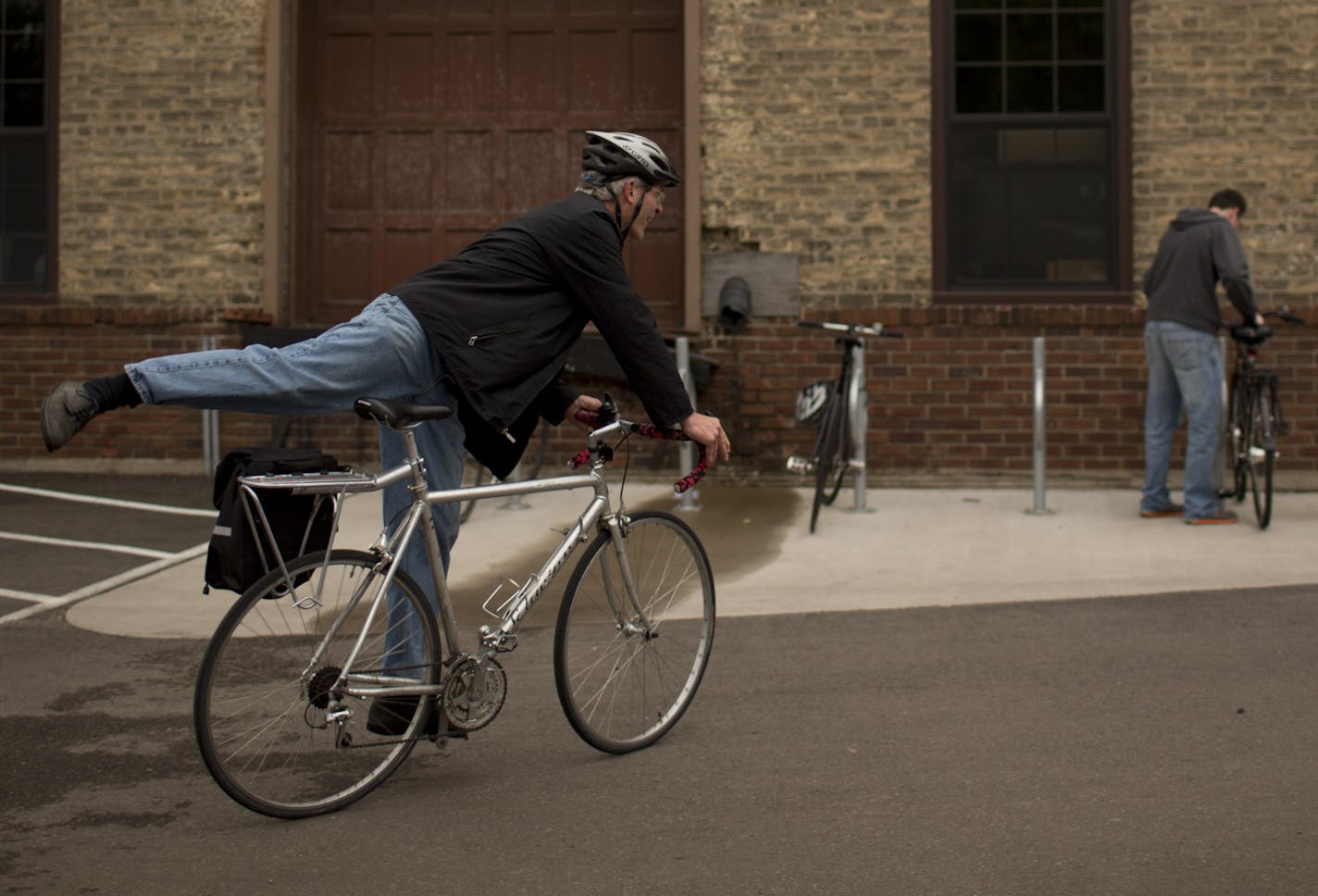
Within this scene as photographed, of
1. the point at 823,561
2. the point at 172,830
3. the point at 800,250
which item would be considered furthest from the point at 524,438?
the point at 800,250

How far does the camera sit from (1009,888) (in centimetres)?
384

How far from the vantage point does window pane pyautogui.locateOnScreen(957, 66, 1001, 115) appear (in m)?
11.8

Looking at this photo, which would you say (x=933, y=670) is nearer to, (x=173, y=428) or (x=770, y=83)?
(x=770, y=83)

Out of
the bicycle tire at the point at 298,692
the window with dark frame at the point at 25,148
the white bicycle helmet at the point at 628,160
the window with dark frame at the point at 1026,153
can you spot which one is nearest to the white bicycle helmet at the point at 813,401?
the window with dark frame at the point at 1026,153

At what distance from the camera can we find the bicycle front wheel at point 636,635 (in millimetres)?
4848

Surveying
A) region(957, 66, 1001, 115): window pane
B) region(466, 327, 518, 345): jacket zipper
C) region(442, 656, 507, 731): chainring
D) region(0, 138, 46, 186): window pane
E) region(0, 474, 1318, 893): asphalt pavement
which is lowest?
region(0, 474, 1318, 893): asphalt pavement

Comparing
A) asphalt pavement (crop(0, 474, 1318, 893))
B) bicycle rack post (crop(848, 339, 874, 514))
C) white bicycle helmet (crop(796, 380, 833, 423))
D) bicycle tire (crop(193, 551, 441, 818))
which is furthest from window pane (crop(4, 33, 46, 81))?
bicycle tire (crop(193, 551, 441, 818))

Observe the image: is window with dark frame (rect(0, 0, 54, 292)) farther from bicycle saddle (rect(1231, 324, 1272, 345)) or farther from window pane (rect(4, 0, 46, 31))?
bicycle saddle (rect(1231, 324, 1272, 345))

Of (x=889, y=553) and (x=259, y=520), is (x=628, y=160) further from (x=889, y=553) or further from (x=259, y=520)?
(x=889, y=553)

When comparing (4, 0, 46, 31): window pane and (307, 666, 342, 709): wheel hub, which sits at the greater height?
(4, 0, 46, 31): window pane

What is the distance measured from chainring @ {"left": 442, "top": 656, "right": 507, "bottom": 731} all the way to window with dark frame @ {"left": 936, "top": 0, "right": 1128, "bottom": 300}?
25.3 feet

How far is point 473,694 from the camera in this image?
15.2 feet

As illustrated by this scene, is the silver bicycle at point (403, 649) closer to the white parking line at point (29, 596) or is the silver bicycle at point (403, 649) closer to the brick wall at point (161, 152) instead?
the white parking line at point (29, 596)

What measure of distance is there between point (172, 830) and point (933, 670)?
2.95 meters
